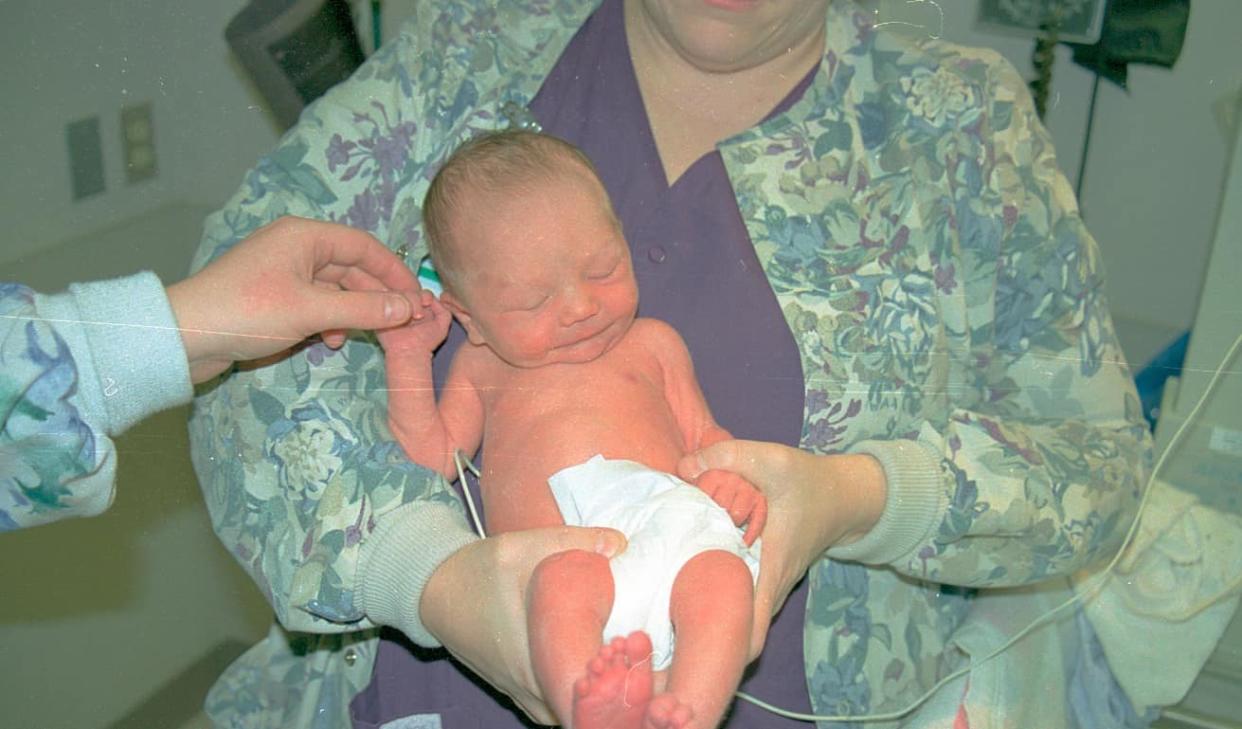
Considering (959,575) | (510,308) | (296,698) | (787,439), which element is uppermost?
(510,308)

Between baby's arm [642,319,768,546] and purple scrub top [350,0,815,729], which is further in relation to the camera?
purple scrub top [350,0,815,729]

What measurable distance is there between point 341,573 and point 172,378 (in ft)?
0.55

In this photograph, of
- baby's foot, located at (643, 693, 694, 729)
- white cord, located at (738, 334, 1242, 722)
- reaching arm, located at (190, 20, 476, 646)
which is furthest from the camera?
white cord, located at (738, 334, 1242, 722)

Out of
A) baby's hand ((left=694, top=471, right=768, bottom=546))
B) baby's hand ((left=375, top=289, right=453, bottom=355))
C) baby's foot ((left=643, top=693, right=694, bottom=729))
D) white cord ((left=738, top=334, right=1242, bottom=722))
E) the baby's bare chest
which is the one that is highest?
baby's hand ((left=375, top=289, right=453, bottom=355))

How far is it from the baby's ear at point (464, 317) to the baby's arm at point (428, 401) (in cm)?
2

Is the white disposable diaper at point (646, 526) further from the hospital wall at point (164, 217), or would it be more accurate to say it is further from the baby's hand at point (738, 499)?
the hospital wall at point (164, 217)

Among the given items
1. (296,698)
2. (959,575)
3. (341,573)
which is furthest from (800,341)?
(296,698)

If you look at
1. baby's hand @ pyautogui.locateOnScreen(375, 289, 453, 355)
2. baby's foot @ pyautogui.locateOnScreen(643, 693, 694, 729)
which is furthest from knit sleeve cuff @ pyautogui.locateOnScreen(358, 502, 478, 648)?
baby's foot @ pyautogui.locateOnScreen(643, 693, 694, 729)

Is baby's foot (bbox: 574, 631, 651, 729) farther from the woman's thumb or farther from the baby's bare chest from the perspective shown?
the woman's thumb

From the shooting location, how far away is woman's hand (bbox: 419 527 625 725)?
686mm

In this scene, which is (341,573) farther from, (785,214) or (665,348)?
(785,214)

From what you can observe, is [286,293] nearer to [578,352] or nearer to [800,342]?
[578,352]

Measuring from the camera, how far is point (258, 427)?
2.76ft

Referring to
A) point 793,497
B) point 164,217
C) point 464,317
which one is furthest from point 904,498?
point 164,217
